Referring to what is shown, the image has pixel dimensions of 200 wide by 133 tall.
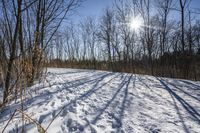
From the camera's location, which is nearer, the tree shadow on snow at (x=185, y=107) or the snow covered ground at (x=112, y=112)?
the snow covered ground at (x=112, y=112)

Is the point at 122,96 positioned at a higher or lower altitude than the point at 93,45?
lower

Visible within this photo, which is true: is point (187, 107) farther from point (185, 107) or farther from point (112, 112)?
point (112, 112)

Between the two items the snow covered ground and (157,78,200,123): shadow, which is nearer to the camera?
the snow covered ground

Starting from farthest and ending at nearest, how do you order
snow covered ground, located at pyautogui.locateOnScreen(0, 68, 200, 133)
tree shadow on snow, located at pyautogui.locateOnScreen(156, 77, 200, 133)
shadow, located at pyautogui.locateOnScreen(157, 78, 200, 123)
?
shadow, located at pyautogui.locateOnScreen(157, 78, 200, 123) → tree shadow on snow, located at pyautogui.locateOnScreen(156, 77, 200, 133) → snow covered ground, located at pyautogui.locateOnScreen(0, 68, 200, 133)

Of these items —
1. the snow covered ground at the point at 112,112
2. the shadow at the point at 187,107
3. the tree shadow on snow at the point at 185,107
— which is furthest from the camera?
the shadow at the point at 187,107

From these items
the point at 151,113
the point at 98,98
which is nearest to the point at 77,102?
the point at 98,98

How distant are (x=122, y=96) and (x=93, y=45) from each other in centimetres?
2900

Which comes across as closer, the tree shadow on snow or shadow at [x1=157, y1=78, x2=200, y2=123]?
the tree shadow on snow

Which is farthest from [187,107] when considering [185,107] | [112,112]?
[112,112]

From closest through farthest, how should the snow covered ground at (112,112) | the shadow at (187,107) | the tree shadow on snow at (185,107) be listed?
the snow covered ground at (112,112), the tree shadow on snow at (185,107), the shadow at (187,107)

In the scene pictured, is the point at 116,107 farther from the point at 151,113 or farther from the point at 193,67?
the point at 193,67

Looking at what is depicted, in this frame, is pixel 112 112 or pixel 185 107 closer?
pixel 112 112

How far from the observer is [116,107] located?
4016 millimetres

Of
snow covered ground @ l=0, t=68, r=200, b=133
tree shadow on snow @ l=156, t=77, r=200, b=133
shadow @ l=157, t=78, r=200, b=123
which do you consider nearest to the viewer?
snow covered ground @ l=0, t=68, r=200, b=133
